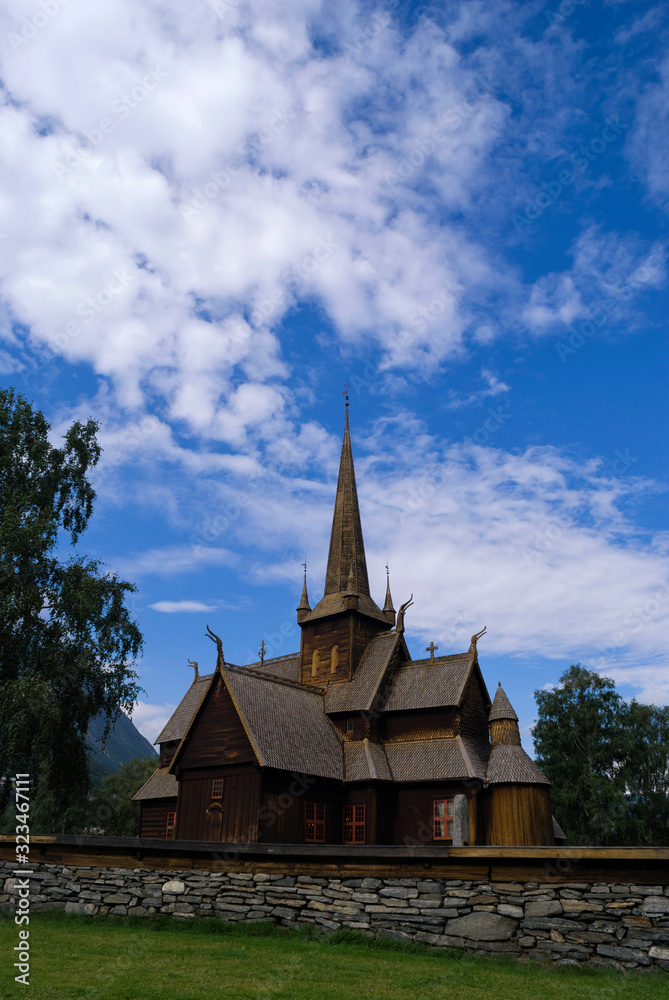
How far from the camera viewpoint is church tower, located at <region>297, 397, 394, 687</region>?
121 ft

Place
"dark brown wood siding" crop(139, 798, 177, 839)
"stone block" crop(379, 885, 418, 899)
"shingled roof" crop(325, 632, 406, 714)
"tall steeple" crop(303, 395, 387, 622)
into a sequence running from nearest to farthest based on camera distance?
"stone block" crop(379, 885, 418, 899)
"shingled roof" crop(325, 632, 406, 714)
"dark brown wood siding" crop(139, 798, 177, 839)
"tall steeple" crop(303, 395, 387, 622)

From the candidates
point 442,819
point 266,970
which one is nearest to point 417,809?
point 442,819

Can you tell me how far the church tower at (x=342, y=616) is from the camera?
36844 mm

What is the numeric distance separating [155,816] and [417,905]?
28.8 meters

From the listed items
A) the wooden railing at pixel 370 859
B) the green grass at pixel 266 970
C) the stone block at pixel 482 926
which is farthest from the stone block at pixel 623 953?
the stone block at pixel 482 926

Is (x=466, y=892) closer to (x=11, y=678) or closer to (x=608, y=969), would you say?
(x=608, y=969)

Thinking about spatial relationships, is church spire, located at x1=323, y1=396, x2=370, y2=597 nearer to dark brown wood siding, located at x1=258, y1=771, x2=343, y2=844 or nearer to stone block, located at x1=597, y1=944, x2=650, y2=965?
dark brown wood siding, located at x1=258, y1=771, x2=343, y2=844

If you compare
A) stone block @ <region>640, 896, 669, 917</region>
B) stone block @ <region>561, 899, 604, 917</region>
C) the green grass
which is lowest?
the green grass

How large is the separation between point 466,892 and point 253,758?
50.5 ft

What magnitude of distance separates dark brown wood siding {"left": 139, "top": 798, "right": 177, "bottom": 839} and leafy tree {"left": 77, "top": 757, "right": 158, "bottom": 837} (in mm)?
13583

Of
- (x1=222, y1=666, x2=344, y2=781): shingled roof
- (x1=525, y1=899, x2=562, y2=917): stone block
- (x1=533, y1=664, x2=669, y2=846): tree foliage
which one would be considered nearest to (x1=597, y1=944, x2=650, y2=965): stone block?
(x1=525, y1=899, x2=562, y2=917): stone block

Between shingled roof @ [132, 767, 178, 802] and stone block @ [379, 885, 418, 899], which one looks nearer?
stone block @ [379, 885, 418, 899]

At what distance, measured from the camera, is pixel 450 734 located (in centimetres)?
3102

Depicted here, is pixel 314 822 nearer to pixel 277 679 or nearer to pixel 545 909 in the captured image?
pixel 277 679
